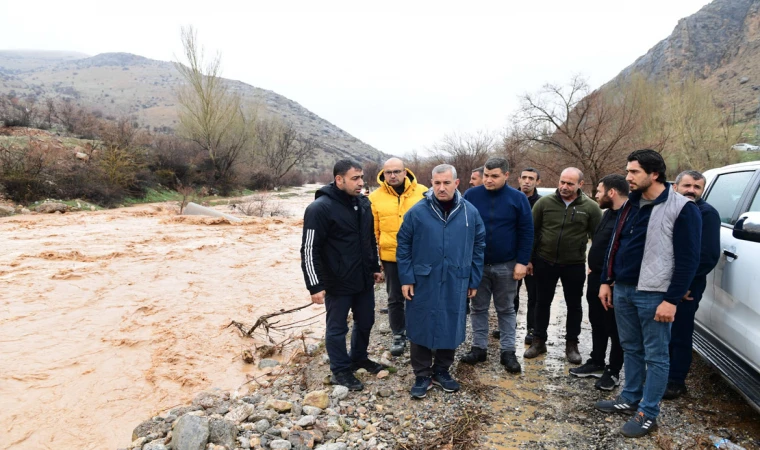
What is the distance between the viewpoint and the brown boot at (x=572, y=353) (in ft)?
13.0

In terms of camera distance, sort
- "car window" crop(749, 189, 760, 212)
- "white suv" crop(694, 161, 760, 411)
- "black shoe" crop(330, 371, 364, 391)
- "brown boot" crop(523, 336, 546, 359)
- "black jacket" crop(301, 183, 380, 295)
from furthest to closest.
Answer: "brown boot" crop(523, 336, 546, 359) < "black shoe" crop(330, 371, 364, 391) < "black jacket" crop(301, 183, 380, 295) < "car window" crop(749, 189, 760, 212) < "white suv" crop(694, 161, 760, 411)

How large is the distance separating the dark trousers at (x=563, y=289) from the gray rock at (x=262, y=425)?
2.75 meters

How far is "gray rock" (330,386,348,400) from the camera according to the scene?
3.45 meters

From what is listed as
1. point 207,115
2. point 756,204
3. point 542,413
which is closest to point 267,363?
point 542,413

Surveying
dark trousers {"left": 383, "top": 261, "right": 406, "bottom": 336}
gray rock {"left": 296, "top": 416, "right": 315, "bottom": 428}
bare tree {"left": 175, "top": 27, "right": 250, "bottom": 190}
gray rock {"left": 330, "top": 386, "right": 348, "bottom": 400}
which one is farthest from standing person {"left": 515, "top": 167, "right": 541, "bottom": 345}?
bare tree {"left": 175, "top": 27, "right": 250, "bottom": 190}

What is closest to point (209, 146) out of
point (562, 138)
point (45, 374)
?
point (562, 138)

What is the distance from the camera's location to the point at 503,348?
3938 millimetres

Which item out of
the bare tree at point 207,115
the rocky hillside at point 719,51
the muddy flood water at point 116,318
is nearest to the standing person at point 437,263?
the muddy flood water at point 116,318

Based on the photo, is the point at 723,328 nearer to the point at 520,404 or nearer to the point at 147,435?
the point at 520,404

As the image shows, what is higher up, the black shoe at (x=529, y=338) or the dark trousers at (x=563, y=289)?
the dark trousers at (x=563, y=289)

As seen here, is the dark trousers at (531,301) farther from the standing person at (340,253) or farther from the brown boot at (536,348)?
the standing person at (340,253)

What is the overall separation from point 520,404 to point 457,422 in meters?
0.63

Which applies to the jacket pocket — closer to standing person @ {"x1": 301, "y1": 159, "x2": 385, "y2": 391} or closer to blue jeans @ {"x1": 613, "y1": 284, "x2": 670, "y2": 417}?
standing person @ {"x1": 301, "y1": 159, "x2": 385, "y2": 391}

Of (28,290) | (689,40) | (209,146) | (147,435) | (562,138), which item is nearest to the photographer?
(147,435)
